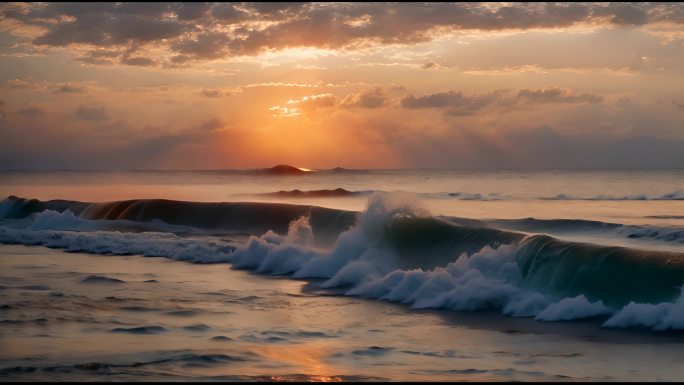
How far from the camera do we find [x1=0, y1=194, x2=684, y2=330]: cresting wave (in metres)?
13.3

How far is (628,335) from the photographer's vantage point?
11289 millimetres

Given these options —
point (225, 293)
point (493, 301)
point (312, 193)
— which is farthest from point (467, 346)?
point (312, 193)

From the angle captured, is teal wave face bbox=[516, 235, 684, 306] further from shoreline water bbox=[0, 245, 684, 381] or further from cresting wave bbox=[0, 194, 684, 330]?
shoreline water bbox=[0, 245, 684, 381]

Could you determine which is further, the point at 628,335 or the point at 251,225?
the point at 251,225

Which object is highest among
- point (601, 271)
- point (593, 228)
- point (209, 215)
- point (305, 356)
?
point (209, 215)

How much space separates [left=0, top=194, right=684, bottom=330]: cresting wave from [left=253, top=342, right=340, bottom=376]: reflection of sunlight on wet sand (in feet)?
13.5

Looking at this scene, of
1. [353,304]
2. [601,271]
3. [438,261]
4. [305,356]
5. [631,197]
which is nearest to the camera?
[305,356]

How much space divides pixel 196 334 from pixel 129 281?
20.0ft

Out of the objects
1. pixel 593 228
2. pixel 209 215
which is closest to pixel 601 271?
pixel 593 228

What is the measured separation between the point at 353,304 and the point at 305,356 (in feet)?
15.3

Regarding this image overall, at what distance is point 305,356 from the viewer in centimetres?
962

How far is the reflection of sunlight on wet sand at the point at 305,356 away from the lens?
28.3 feet

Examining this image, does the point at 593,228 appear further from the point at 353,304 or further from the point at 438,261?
the point at 353,304

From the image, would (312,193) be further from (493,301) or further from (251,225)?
(493,301)
